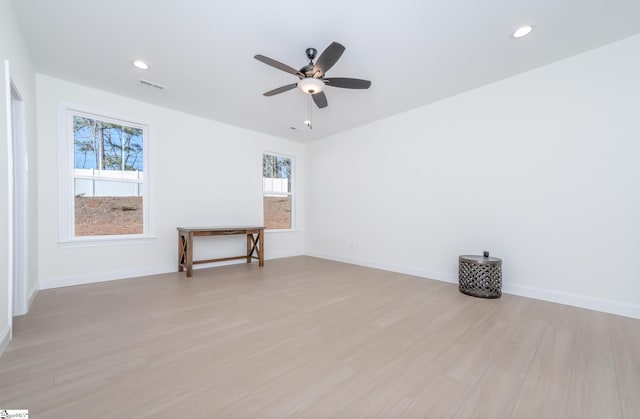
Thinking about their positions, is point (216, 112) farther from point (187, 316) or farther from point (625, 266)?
point (625, 266)

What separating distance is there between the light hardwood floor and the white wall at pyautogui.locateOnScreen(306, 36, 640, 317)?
52 centimetres

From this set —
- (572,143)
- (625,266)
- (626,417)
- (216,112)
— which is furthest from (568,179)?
(216,112)

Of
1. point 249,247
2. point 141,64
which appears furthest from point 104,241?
point 141,64

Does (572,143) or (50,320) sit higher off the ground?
(572,143)

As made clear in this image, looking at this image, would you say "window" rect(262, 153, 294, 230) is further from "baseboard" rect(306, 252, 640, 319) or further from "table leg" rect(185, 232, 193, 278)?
"baseboard" rect(306, 252, 640, 319)

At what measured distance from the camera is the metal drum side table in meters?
3.12

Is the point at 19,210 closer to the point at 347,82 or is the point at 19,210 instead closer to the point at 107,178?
the point at 107,178

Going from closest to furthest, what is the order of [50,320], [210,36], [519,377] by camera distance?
[519,377] → [50,320] → [210,36]

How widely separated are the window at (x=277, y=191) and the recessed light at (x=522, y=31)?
4.58 m

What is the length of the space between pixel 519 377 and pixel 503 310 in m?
1.31

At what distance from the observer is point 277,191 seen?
6051mm

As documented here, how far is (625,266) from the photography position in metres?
2.61

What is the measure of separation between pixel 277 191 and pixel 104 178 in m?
3.14

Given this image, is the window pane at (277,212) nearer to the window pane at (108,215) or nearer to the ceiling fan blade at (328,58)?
the window pane at (108,215)
